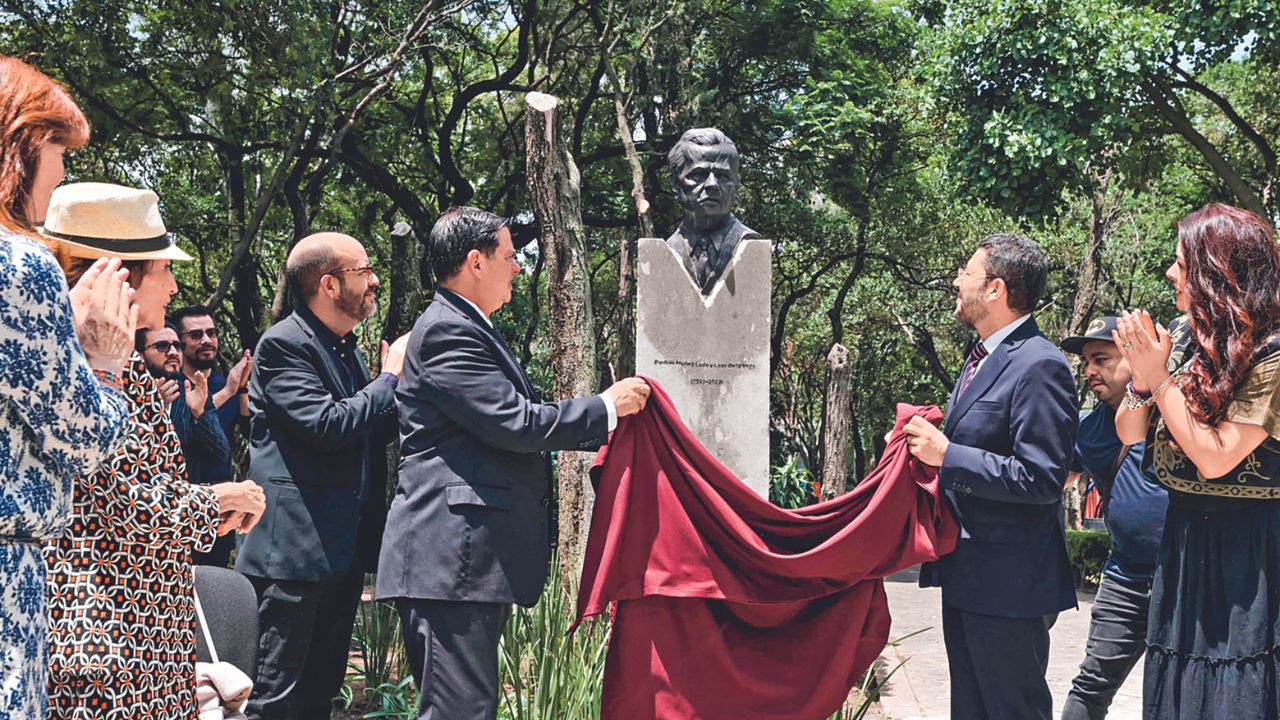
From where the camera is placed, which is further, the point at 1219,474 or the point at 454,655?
the point at 454,655

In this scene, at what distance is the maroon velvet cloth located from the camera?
13.3 feet

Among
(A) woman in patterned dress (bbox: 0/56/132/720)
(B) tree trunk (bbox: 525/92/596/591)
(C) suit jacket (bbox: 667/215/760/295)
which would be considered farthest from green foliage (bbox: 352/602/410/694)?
(A) woman in patterned dress (bbox: 0/56/132/720)

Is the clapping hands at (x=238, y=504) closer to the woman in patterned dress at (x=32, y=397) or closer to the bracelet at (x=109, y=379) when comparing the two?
the bracelet at (x=109, y=379)

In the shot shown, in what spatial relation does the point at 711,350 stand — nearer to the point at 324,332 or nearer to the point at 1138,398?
the point at 324,332

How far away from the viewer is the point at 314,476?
171 inches

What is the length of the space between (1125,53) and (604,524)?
9844 millimetres

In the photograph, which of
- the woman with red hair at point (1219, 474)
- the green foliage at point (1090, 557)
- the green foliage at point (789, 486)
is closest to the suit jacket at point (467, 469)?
the woman with red hair at point (1219, 474)

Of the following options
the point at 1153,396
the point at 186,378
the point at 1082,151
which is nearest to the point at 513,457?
the point at 1153,396

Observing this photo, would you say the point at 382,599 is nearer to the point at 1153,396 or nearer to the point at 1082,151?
the point at 1153,396

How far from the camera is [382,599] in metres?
3.63

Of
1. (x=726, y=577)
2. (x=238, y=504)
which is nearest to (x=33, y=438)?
(x=238, y=504)

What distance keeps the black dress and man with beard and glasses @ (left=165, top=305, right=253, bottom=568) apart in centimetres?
425

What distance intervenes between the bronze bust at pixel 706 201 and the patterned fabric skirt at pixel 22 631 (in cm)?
343

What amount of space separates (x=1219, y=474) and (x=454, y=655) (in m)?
2.49
